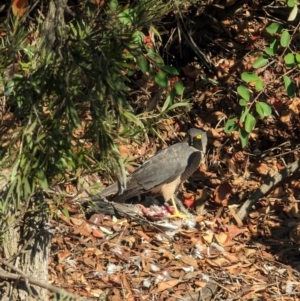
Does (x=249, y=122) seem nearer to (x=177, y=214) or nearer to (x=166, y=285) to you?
(x=166, y=285)

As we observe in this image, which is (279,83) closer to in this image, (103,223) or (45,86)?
(103,223)

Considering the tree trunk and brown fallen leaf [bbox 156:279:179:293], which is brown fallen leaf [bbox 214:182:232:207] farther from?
the tree trunk

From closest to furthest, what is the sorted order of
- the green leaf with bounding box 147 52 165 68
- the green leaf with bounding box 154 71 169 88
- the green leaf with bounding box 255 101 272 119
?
the green leaf with bounding box 147 52 165 68, the green leaf with bounding box 154 71 169 88, the green leaf with bounding box 255 101 272 119

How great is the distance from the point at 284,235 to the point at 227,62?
2081 millimetres

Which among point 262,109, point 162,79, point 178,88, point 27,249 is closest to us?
point 27,249

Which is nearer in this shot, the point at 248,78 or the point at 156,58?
the point at 156,58

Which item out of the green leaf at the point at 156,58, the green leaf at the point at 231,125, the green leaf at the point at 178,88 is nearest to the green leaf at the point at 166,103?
the green leaf at the point at 178,88

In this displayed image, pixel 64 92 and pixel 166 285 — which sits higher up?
pixel 64 92

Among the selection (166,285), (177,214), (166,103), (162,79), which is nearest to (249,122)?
(162,79)

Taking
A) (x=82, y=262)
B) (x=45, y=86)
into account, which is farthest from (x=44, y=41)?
(x=82, y=262)

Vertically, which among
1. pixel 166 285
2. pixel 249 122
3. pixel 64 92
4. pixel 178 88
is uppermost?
pixel 64 92

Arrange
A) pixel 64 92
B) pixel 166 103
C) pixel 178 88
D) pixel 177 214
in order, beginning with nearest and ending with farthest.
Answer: pixel 64 92 → pixel 166 103 → pixel 178 88 → pixel 177 214

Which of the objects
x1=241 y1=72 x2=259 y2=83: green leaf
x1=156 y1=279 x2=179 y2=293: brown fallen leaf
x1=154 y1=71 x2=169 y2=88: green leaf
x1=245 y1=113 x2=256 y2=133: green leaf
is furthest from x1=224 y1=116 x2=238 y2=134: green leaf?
x1=156 y1=279 x2=179 y2=293: brown fallen leaf

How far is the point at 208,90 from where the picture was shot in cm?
859
